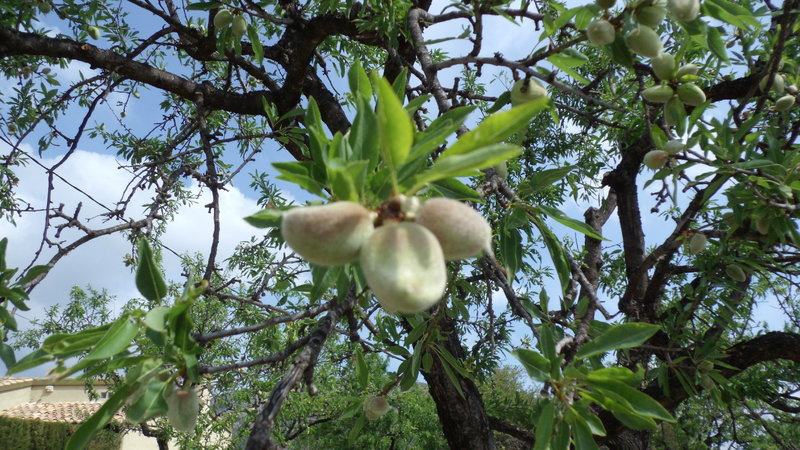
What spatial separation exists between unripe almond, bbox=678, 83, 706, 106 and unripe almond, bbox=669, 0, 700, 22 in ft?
1.28

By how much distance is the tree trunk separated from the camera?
2.91 m

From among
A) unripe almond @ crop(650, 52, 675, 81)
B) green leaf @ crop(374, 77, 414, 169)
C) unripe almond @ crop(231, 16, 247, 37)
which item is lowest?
green leaf @ crop(374, 77, 414, 169)

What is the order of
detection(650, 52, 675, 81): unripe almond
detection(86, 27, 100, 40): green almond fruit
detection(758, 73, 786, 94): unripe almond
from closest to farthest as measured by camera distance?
detection(650, 52, 675, 81): unripe almond
detection(758, 73, 786, 94): unripe almond
detection(86, 27, 100, 40): green almond fruit

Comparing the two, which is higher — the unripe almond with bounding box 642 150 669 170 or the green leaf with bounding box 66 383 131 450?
the unripe almond with bounding box 642 150 669 170

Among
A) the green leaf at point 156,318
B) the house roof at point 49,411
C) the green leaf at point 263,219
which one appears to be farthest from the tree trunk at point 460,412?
the house roof at point 49,411

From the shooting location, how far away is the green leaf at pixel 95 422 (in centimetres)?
86

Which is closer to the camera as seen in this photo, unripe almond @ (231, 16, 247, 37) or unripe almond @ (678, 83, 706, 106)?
unripe almond @ (678, 83, 706, 106)

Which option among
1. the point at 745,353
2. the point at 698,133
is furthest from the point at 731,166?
the point at 745,353

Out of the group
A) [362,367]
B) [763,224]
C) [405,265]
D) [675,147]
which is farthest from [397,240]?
[763,224]

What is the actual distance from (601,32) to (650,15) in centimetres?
12

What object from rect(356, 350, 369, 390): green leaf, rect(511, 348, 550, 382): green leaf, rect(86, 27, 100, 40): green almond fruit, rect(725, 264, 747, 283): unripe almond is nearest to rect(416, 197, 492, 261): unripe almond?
rect(511, 348, 550, 382): green leaf

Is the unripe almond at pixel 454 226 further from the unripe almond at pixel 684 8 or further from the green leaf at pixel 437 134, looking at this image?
the unripe almond at pixel 684 8

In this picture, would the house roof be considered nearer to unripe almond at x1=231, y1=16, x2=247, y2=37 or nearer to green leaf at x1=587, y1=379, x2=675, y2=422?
unripe almond at x1=231, y1=16, x2=247, y2=37

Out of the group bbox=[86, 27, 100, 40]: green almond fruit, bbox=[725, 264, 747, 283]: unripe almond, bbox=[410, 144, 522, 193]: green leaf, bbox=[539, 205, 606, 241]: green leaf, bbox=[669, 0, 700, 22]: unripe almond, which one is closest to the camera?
bbox=[410, 144, 522, 193]: green leaf
